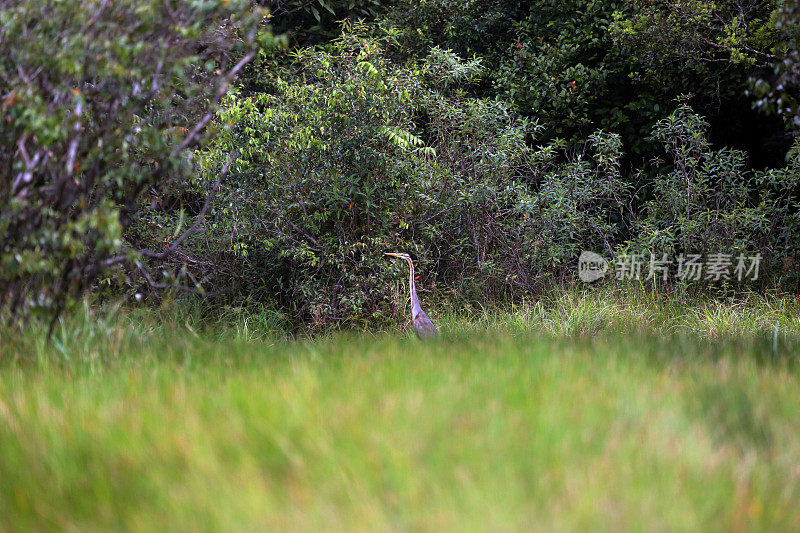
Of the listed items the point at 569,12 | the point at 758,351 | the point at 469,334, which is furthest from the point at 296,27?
the point at 758,351

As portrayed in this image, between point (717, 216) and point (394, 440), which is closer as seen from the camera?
point (394, 440)

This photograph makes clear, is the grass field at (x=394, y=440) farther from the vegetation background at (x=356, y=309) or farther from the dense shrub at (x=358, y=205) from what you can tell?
the dense shrub at (x=358, y=205)

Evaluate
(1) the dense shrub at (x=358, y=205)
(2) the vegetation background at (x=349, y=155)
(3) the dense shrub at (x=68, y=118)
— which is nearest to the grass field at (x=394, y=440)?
(3) the dense shrub at (x=68, y=118)

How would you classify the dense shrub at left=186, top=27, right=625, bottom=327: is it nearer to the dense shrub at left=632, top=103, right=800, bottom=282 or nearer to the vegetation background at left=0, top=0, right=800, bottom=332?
the vegetation background at left=0, top=0, right=800, bottom=332

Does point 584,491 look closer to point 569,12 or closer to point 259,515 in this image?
point 259,515

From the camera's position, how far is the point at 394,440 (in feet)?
8.25

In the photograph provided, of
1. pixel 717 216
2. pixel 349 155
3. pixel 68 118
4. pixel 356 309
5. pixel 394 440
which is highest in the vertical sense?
pixel 68 118

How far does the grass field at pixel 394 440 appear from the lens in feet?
7.09

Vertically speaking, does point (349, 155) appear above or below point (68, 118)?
below

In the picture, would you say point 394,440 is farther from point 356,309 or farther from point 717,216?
point 717,216

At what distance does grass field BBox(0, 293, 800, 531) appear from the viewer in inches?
85.0

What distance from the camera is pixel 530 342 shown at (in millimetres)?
4398

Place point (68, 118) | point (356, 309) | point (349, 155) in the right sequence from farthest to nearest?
point (349, 155)
point (356, 309)
point (68, 118)

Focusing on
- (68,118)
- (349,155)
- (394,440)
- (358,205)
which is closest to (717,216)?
(358,205)
